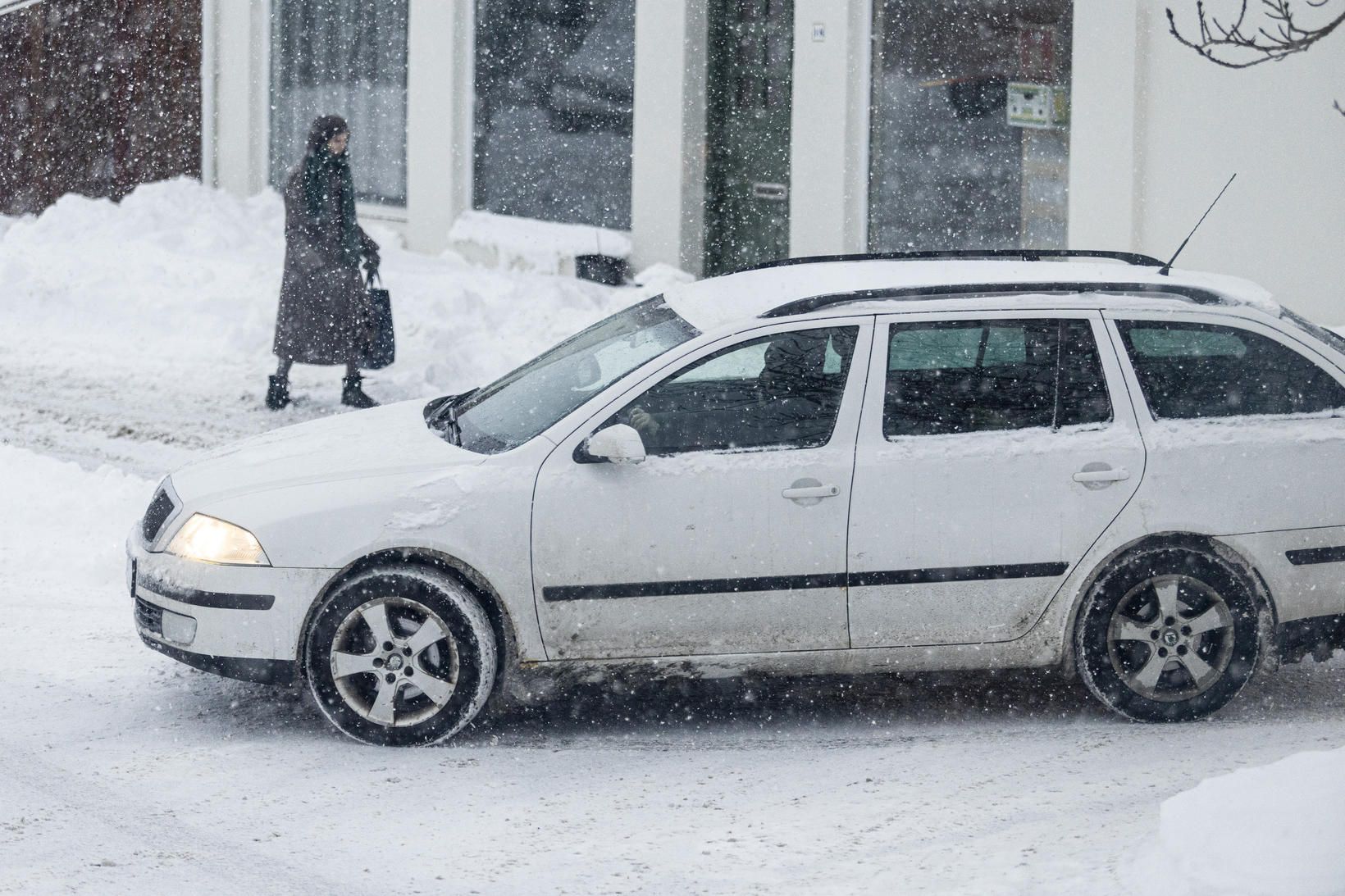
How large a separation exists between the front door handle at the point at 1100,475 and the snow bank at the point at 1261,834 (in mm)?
1435

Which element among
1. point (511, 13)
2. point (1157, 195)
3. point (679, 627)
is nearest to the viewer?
point (679, 627)

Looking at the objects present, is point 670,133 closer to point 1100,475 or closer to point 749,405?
point 749,405

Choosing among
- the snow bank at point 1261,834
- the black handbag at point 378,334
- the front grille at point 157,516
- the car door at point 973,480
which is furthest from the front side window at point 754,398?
the black handbag at point 378,334

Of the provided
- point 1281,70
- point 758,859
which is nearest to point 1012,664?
point 758,859

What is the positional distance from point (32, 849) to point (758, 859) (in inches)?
77.0

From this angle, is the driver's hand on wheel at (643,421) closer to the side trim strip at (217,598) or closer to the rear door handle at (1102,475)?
the side trim strip at (217,598)

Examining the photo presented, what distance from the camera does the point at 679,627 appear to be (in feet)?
18.8

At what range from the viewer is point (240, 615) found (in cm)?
563

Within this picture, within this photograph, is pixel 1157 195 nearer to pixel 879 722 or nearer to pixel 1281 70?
pixel 1281 70

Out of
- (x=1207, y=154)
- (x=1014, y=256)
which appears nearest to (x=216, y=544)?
(x=1014, y=256)

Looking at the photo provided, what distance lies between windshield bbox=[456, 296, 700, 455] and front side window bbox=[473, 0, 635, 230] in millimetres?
8942

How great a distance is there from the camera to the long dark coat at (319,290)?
458 inches

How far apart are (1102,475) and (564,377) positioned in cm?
191

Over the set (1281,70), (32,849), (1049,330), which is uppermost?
(1281,70)
